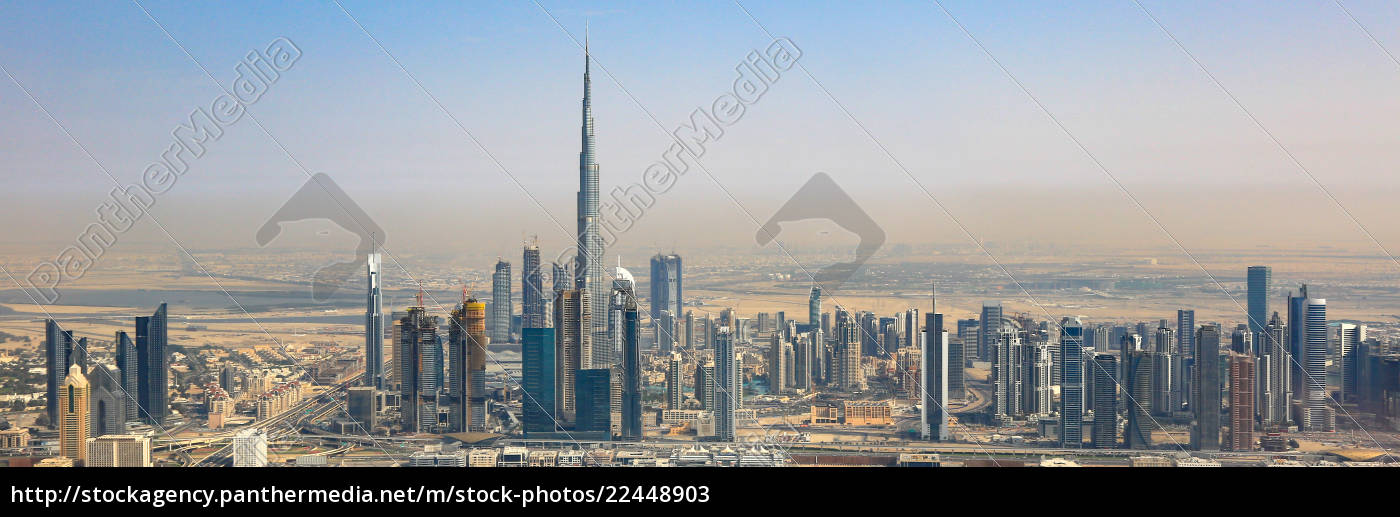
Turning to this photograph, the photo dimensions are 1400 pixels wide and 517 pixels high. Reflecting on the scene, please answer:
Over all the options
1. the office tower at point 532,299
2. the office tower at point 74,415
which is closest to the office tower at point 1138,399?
the office tower at point 532,299

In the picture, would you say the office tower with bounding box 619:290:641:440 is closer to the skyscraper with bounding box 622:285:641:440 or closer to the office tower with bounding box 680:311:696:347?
the skyscraper with bounding box 622:285:641:440

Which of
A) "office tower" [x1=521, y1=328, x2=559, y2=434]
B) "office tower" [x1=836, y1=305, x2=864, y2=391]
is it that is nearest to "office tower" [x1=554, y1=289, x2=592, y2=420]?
"office tower" [x1=521, y1=328, x2=559, y2=434]

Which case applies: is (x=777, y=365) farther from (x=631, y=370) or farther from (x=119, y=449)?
(x=119, y=449)

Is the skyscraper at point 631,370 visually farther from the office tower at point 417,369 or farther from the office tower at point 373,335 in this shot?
the office tower at point 373,335

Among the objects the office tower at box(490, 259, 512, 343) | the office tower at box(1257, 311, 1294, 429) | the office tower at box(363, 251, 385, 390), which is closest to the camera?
the office tower at box(1257, 311, 1294, 429)
